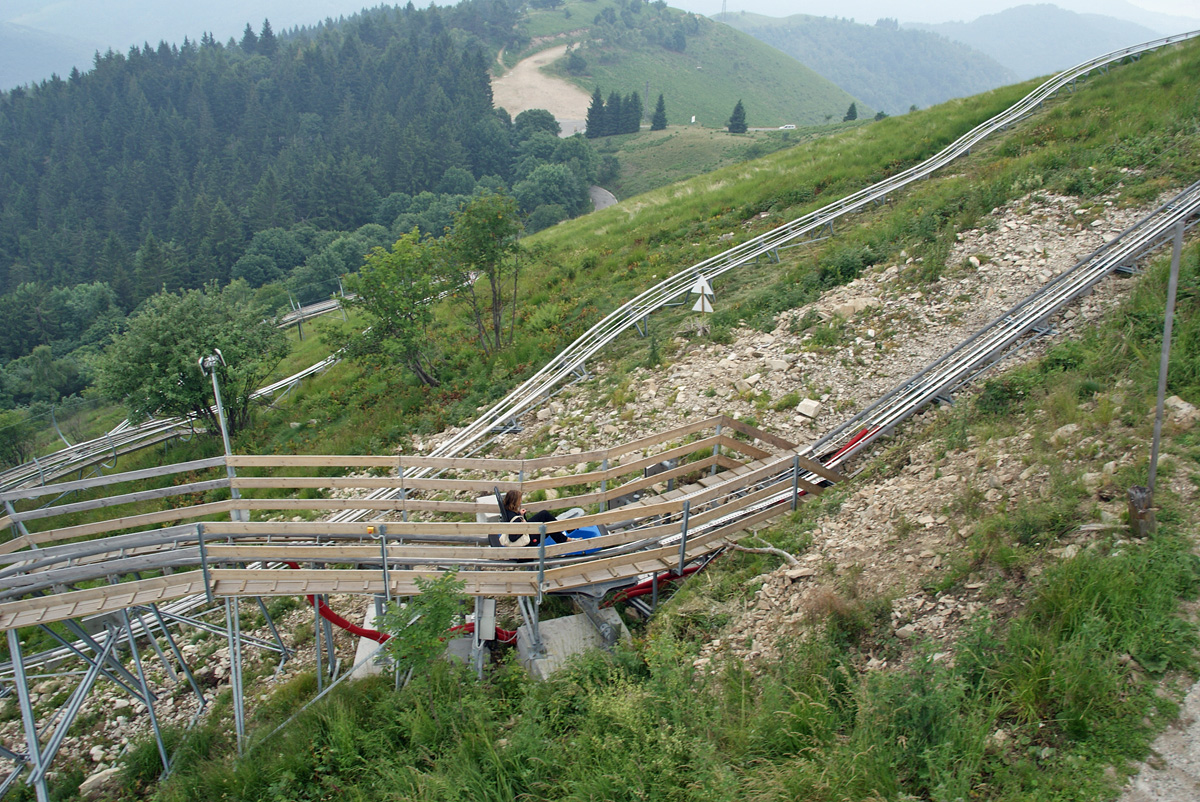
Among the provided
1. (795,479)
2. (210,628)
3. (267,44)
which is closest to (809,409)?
(795,479)

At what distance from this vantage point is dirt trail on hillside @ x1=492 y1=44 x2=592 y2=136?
153250 mm

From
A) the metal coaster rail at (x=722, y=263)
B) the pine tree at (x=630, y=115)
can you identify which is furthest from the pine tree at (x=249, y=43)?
the metal coaster rail at (x=722, y=263)

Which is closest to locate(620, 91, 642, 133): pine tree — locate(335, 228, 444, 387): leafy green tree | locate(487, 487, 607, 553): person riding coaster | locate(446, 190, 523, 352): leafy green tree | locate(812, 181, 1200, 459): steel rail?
locate(446, 190, 523, 352): leafy green tree

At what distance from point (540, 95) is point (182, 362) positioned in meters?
163

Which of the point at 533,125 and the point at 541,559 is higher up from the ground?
the point at 533,125

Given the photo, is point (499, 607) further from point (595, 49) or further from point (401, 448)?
point (595, 49)

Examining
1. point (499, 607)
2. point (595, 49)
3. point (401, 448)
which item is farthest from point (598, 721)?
point (595, 49)

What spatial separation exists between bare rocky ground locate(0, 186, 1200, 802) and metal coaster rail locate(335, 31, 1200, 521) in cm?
78

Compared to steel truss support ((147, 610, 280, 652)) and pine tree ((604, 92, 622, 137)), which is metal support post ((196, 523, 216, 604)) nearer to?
steel truss support ((147, 610, 280, 652))

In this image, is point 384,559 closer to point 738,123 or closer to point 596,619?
point 596,619

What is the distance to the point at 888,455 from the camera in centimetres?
1104

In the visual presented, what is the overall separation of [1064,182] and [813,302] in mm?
7649

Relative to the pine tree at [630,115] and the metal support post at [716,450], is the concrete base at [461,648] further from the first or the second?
the pine tree at [630,115]

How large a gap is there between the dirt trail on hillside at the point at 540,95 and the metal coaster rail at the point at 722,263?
415 ft
